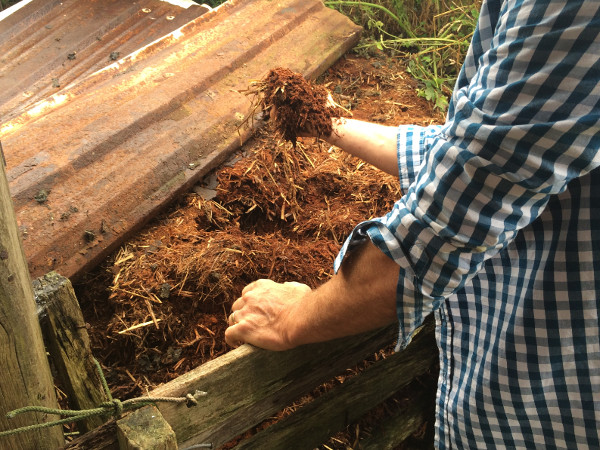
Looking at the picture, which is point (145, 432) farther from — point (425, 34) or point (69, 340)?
point (425, 34)

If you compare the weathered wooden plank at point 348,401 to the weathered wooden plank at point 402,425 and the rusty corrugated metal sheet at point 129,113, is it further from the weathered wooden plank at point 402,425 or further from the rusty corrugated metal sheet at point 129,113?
the rusty corrugated metal sheet at point 129,113

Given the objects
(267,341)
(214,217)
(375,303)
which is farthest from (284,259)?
(375,303)

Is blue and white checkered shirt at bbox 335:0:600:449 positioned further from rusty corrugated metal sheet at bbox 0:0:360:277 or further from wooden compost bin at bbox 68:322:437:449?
rusty corrugated metal sheet at bbox 0:0:360:277

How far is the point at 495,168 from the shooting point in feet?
3.33

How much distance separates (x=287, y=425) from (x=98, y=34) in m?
3.38

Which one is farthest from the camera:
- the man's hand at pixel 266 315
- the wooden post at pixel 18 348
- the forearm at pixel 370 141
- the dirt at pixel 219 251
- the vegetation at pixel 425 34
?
the vegetation at pixel 425 34

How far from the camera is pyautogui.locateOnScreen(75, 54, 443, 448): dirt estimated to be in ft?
7.09

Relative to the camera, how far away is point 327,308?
56.8 inches

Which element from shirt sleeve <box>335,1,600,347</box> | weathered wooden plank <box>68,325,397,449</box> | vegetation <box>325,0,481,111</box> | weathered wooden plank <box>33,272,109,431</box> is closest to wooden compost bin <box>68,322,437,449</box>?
weathered wooden plank <box>68,325,397,449</box>

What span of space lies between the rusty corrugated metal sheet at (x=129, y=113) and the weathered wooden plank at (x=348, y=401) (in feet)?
3.27

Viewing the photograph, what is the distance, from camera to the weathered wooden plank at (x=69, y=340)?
4.60ft

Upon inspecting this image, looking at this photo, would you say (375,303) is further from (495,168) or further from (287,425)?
(287,425)

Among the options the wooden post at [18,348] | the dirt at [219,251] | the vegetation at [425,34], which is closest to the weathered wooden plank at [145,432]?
the wooden post at [18,348]

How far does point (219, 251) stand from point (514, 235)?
139cm
